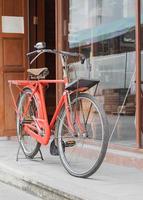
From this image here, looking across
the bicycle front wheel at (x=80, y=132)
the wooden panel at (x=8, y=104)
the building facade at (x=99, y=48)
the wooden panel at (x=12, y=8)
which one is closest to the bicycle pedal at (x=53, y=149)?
the bicycle front wheel at (x=80, y=132)

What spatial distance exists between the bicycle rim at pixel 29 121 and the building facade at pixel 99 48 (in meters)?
0.80

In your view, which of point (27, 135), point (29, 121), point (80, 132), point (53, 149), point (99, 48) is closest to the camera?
point (80, 132)

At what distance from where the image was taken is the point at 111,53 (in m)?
6.26

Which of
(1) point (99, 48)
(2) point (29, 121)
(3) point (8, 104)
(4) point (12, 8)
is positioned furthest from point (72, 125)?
(4) point (12, 8)

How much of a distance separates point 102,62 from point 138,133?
3.67 feet

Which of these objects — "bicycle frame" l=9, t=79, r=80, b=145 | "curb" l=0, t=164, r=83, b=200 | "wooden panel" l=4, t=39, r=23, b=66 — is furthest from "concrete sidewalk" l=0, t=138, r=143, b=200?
"wooden panel" l=4, t=39, r=23, b=66

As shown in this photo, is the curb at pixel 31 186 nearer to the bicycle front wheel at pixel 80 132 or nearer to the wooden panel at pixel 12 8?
the bicycle front wheel at pixel 80 132

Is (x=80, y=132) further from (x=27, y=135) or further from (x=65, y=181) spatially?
(x=27, y=135)

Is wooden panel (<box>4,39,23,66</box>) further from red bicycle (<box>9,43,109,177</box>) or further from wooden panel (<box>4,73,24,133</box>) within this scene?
red bicycle (<box>9,43,109,177</box>)

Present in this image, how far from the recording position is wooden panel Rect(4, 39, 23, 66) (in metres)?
7.95

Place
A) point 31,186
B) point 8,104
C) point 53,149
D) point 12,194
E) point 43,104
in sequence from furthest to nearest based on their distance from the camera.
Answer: point 8,104 → point 43,104 → point 53,149 → point 12,194 → point 31,186

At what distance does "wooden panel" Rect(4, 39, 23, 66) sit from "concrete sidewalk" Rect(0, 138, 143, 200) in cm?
207

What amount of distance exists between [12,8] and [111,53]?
238 centimetres

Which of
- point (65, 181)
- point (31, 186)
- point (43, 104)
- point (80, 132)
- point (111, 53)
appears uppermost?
point (111, 53)
